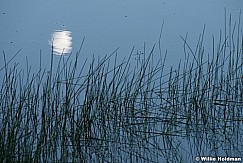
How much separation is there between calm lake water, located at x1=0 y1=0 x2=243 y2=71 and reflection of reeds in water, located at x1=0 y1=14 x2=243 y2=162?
103cm

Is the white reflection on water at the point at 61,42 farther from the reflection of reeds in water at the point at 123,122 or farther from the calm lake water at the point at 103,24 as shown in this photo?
the reflection of reeds in water at the point at 123,122

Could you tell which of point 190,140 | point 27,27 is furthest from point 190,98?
point 27,27

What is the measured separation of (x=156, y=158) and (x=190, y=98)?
0.71 metres

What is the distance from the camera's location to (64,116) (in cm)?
278

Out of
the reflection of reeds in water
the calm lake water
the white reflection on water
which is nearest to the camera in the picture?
the reflection of reeds in water

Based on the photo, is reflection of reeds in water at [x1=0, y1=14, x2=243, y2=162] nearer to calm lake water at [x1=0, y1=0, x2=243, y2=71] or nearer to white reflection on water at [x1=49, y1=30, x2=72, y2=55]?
calm lake water at [x1=0, y1=0, x2=243, y2=71]

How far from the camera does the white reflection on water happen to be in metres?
4.63

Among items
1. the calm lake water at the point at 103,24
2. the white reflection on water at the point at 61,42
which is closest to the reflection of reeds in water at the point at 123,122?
the calm lake water at the point at 103,24

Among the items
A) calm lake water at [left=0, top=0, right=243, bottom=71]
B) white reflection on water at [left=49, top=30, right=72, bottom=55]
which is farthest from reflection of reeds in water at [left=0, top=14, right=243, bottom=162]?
white reflection on water at [left=49, top=30, right=72, bottom=55]

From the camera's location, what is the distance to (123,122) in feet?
9.70

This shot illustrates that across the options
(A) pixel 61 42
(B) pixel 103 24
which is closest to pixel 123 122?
(A) pixel 61 42

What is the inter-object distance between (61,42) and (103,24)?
2.49ft

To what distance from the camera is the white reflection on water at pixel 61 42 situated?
15.2ft

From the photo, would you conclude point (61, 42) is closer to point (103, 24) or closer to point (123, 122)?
point (103, 24)
